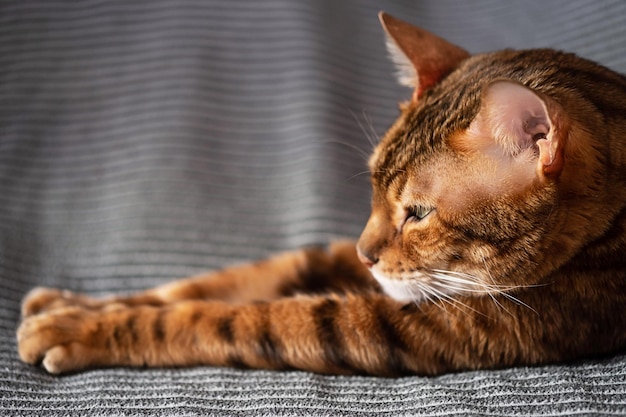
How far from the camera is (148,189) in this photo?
1460 mm

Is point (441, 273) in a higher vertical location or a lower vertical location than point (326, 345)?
higher

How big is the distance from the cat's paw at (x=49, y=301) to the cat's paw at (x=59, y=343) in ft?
0.31

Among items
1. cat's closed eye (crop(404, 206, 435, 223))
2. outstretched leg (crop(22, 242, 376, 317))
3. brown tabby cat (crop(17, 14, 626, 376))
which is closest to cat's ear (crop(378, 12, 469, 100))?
brown tabby cat (crop(17, 14, 626, 376))

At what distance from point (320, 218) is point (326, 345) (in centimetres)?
50

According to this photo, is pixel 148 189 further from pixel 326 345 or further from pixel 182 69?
pixel 326 345

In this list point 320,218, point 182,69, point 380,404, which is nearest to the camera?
point 380,404

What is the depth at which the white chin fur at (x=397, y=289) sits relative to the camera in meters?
0.92

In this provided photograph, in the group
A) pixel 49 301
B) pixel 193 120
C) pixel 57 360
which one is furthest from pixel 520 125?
pixel 193 120

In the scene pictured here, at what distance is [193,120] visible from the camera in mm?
1568

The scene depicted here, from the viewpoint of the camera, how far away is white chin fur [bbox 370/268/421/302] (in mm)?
922

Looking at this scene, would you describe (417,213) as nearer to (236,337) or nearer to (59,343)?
(236,337)

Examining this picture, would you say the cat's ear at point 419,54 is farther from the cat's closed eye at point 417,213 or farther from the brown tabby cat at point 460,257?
the cat's closed eye at point 417,213

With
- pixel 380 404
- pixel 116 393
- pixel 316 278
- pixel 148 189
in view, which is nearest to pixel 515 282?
pixel 380 404

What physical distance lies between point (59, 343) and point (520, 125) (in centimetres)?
76
